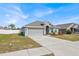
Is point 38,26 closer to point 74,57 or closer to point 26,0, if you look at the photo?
point 26,0

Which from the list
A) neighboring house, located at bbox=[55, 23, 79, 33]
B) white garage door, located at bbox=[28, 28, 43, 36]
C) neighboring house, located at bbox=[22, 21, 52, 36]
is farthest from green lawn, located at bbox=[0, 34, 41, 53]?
neighboring house, located at bbox=[55, 23, 79, 33]

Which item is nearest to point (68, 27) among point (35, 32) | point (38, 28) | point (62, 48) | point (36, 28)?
point (38, 28)

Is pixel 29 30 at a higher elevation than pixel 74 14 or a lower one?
lower

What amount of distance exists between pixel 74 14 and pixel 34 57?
10772 mm

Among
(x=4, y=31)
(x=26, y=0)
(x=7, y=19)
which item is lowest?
(x=4, y=31)

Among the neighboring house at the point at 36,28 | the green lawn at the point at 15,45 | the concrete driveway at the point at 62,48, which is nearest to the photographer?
the concrete driveway at the point at 62,48

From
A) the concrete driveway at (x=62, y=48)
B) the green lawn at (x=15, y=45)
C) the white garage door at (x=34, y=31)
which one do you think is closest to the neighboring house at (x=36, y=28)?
the white garage door at (x=34, y=31)

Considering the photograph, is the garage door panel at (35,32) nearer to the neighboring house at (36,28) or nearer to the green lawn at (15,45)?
the neighboring house at (36,28)

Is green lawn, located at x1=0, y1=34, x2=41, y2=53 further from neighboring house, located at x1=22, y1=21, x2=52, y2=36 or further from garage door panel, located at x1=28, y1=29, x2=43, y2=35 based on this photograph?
garage door panel, located at x1=28, y1=29, x2=43, y2=35

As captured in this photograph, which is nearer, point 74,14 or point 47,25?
point 74,14

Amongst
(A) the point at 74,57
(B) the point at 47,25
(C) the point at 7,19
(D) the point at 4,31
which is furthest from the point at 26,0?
(D) the point at 4,31

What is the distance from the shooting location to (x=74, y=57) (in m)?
7.16

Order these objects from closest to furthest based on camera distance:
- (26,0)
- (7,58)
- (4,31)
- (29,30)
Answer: (7,58)
(26,0)
(29,30)
(4,31)

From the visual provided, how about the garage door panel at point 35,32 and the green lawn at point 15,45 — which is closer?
the green lawn at point 15,45
